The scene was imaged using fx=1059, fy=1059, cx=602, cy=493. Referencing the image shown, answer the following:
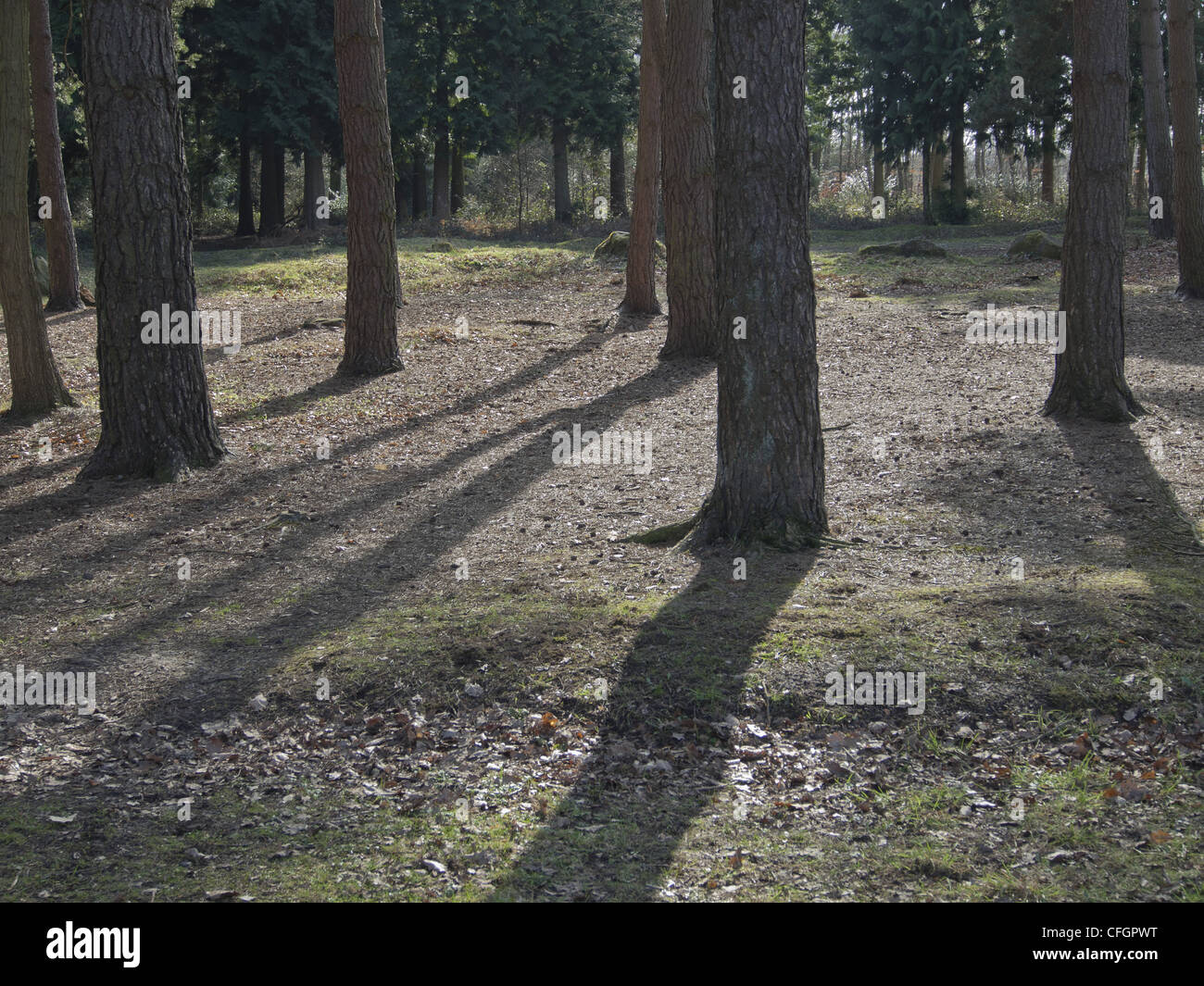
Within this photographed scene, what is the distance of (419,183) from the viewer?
40844 mm

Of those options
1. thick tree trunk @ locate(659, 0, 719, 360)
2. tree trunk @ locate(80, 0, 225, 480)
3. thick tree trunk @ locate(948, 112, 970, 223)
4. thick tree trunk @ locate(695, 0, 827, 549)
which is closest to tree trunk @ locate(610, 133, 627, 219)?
thick tree trunk @ locate(948, 112, 970, 223)

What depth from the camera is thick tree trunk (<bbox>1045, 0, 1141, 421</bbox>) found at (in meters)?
10.0

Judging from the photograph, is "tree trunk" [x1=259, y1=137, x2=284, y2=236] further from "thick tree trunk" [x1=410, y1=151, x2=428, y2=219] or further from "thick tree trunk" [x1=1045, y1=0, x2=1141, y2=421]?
"thick tree trunk" [x1=1045, y1=0, x2=1141, y2=421]

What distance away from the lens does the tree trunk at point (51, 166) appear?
1630 centimetres

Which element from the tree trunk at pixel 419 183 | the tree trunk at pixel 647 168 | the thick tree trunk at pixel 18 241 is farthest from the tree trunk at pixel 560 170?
the thick tree trunk at pixel 18 241

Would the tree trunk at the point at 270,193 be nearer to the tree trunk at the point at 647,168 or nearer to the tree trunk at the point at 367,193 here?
the tree trunk at the point at 647,168

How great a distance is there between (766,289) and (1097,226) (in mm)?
4949

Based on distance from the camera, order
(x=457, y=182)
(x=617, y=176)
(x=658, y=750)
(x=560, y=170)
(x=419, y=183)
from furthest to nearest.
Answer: (x=457, y=182) → (x=419, y=183) → (x=617, y=176) → (x=560, y=170) → (x=658, y=750)

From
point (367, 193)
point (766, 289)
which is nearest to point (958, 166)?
point (367, 193)

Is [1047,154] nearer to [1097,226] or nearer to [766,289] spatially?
[1097,226]

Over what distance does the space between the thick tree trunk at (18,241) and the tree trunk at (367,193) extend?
374 cm

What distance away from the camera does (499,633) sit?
6203mm

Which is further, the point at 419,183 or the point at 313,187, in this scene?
the point at 419,183
